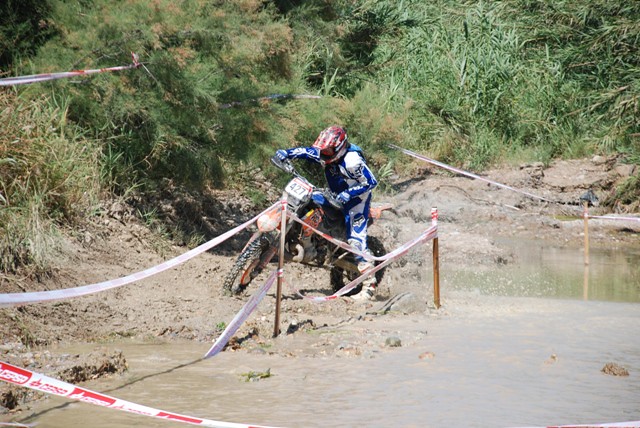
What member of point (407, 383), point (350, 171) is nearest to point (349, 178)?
point (350, 171)

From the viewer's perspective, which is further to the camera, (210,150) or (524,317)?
(210,150)

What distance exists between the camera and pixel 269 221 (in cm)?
809

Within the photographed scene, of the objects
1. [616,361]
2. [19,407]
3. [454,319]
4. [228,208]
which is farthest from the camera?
[228,208]

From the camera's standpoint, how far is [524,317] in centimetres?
863

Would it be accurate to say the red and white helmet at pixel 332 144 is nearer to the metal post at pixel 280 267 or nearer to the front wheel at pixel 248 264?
the front wheel at pixel 248 264

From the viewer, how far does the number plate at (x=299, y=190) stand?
8.52 metres

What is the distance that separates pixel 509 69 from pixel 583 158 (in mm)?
2689

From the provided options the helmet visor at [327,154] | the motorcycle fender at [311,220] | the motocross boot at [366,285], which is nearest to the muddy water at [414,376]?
the motocross boot at [366,285]

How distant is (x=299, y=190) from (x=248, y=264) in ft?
2.88

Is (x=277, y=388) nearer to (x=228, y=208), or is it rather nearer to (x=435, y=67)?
(x=228, y=208)

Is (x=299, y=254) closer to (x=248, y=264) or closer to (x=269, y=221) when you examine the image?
(x=248, y=264)

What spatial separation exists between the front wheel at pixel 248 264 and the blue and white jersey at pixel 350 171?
120cm

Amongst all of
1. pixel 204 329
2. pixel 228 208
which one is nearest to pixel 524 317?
pixel 204 329

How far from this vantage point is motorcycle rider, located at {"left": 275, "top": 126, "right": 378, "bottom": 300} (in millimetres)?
8992
